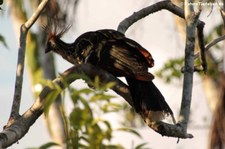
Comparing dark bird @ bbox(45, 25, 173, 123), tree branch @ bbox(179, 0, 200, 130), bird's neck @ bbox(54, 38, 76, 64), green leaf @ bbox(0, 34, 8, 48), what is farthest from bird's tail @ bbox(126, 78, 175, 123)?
green leaf @ bbox(0, 34, 8, 48)

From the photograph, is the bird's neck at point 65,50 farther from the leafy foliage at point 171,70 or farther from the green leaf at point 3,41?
the leafy foliage at point 171,70

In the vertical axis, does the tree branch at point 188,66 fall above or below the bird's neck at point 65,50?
below

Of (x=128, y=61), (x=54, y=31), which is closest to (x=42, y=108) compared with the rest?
(x=128, y=61)

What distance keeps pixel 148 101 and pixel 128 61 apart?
352 mm

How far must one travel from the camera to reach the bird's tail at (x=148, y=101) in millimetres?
4945

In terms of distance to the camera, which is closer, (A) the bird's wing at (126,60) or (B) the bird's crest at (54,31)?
(A) the bird's wing at (126,60)

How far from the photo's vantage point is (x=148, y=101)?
202 inches

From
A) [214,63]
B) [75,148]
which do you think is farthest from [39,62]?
[75,148]

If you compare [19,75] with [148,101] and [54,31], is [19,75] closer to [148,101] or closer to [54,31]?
[148,101]

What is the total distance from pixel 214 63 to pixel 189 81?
8.60 metres

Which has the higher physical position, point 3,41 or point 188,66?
point 188,66

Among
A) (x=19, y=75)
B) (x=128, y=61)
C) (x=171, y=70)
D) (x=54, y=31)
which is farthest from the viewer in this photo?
(x=171, y=70)

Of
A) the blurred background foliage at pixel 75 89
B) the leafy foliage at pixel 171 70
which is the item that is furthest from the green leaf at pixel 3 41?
the leafy foliage at pixel 171 70

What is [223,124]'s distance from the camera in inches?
424
